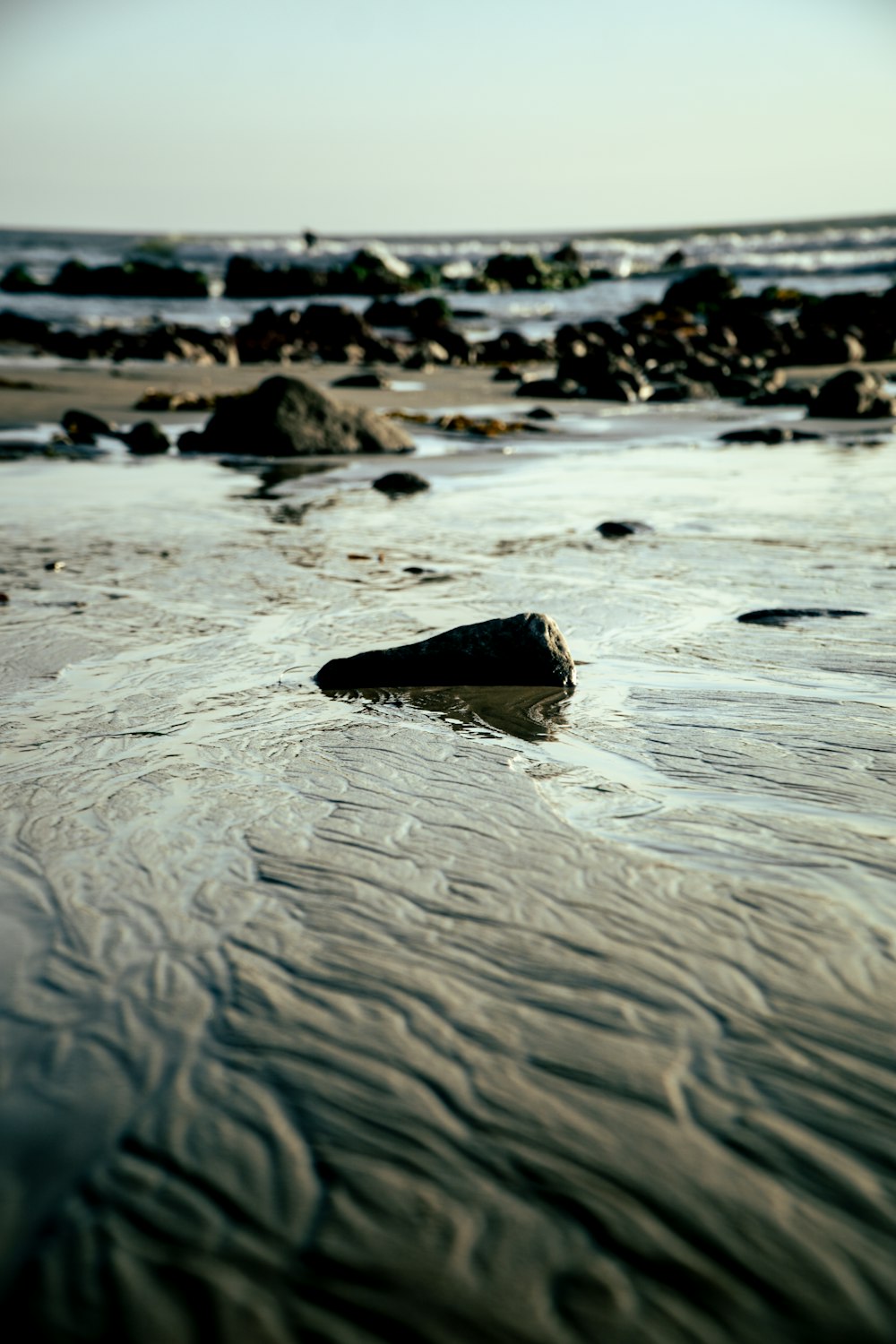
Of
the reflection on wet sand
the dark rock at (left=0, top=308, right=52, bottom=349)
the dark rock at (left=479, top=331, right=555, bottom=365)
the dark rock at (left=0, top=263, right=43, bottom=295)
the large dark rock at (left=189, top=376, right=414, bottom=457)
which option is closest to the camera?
the reflection on wet sand

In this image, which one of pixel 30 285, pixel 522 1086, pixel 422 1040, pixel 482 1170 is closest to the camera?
pixel 482 1170

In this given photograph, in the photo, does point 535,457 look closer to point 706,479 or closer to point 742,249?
point 706,479

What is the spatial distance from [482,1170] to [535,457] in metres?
7.76

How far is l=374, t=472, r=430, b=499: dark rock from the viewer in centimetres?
715

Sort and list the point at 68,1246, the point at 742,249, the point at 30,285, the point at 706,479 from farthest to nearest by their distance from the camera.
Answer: the point at 742,249 < the point at 30,285 < the point at 706,479 < the point at 68,1246

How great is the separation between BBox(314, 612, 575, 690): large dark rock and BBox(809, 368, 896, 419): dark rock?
349 inches

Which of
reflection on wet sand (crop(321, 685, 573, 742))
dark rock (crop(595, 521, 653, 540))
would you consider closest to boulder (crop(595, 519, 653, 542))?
dark rock (crop(595, 521, 653, 540))

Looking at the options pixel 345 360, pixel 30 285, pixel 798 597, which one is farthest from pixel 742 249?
pixel 798 597

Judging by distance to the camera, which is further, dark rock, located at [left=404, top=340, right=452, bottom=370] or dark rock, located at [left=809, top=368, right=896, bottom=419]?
dark rock, located at [left=404, top=340, right=452, bottom=370]

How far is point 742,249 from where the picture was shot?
53.0 m

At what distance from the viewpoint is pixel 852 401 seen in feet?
36.9

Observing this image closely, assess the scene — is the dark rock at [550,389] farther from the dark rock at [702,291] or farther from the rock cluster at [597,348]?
the dark rock at [702,291]

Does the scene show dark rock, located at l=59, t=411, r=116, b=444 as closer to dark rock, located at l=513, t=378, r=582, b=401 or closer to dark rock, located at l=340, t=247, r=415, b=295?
dark rock, located at l=513, t=378, r=582, b=401

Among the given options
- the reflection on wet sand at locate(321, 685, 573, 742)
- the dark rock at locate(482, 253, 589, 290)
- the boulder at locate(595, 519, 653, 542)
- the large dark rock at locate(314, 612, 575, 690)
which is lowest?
the boulder at locate(595, 519, 653, 542)
